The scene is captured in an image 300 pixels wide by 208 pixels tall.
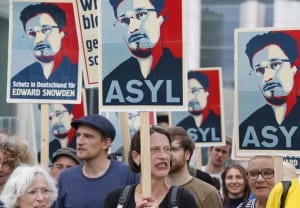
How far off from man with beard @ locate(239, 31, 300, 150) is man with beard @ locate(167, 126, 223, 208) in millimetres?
647

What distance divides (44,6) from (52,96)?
800 millimetres

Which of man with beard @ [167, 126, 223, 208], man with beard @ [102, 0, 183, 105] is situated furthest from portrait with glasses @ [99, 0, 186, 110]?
man with beard @ [167, 126, 223, 208]

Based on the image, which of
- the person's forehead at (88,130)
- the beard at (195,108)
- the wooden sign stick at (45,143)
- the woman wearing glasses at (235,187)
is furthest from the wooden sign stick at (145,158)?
the beard at (195,108)

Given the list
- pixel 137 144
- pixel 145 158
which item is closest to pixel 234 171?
pixel 137 144

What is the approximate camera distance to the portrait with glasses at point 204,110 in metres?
12.2

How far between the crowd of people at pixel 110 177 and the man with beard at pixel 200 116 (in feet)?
9.23

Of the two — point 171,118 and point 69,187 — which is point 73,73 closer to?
point 69,187

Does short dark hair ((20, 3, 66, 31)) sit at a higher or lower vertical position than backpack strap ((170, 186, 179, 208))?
higher

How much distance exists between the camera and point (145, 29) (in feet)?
23.6

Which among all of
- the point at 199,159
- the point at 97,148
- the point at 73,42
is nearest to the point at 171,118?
the point at 199,159

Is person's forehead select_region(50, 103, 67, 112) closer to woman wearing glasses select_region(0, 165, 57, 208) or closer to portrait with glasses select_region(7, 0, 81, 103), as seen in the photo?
portrait with glasses select_region(7, 0, 81, 103)

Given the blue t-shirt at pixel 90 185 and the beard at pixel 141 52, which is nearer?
the beard at pixel 141 52

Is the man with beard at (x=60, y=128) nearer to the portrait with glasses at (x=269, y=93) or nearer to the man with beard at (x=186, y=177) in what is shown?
the man with beard at (x=186, y=177)

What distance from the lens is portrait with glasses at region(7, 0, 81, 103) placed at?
9.04m
